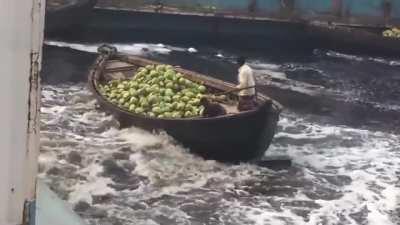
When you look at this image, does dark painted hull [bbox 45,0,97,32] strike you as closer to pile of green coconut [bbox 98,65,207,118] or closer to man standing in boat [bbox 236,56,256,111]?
pile of green coconut [bbox 98,65,207,118]

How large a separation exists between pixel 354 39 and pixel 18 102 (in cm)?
2111

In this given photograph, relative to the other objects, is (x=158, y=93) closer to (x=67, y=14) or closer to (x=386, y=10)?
(x=67, y=14)

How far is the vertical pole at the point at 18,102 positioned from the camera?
46.6 inches

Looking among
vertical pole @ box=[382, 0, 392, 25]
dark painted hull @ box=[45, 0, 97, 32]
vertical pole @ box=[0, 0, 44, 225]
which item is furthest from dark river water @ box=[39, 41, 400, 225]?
vertical pole @ box=[382, 0, 392, 25]

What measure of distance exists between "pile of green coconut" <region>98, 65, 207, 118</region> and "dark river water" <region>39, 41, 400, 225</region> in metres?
0.44

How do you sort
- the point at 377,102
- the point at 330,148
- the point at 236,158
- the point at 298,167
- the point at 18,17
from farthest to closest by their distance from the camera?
the point at 377,102 < the point at 330,148 < the point at 298,167 < the point at 236,158 < the point at 18,17

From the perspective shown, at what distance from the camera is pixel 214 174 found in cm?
1042

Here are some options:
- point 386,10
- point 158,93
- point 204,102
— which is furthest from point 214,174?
point 386,10

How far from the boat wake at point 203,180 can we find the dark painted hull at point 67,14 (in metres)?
7.72

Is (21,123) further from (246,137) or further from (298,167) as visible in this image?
(298,167)

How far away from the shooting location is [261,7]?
23375 mm

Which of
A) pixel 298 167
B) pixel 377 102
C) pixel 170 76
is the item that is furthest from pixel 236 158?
pixel 377 102

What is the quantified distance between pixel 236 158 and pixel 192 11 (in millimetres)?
12703

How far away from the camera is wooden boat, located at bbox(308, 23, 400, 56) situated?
21172mm
